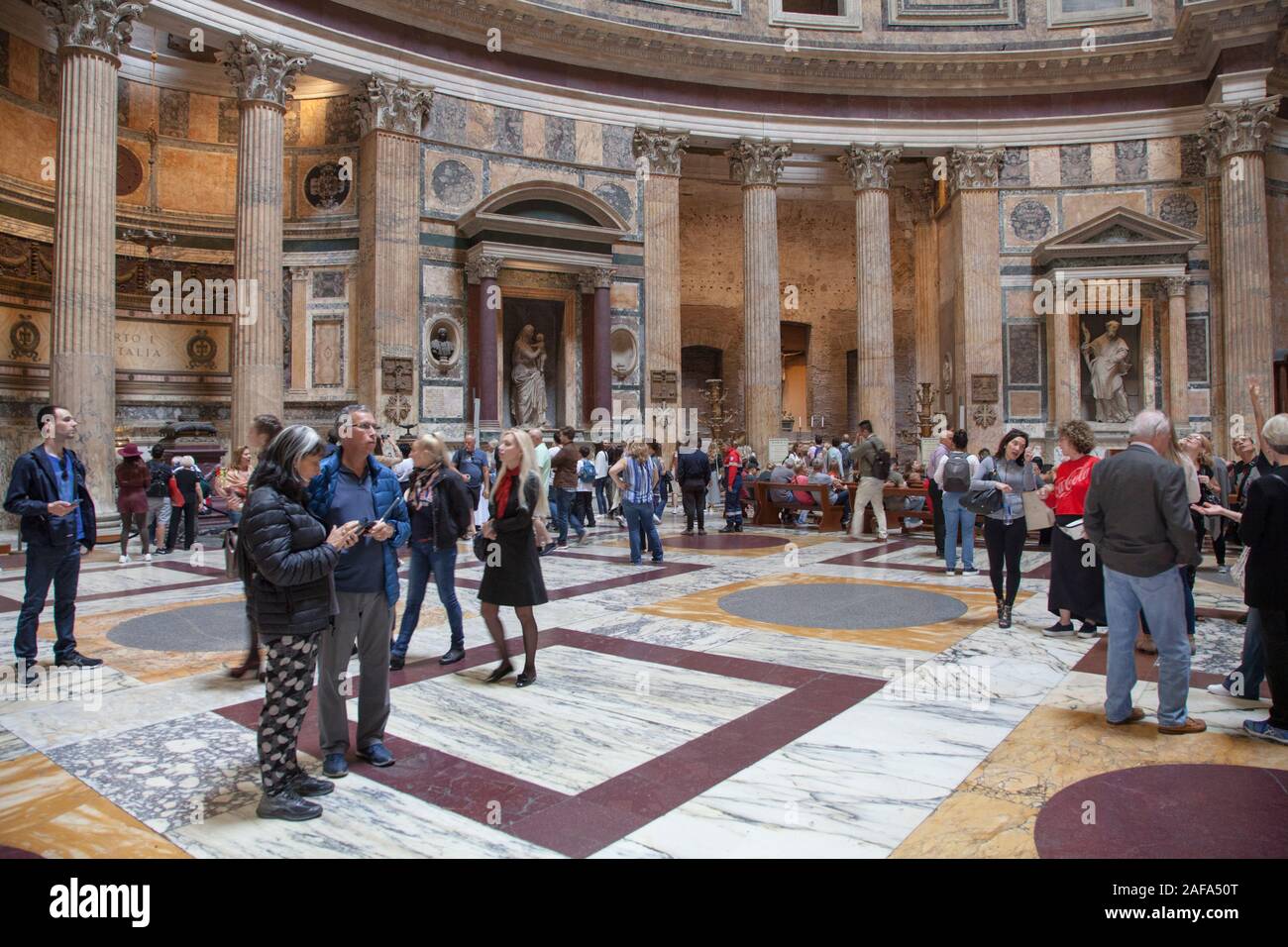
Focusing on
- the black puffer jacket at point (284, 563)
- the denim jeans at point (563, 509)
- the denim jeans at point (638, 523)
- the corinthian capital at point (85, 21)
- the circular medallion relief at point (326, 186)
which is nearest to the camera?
the black puffer jacket at point (284, 563)

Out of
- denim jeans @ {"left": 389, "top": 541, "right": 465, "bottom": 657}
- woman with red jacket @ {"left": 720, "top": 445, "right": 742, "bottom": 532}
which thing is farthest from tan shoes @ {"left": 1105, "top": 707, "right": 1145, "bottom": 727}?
woman with red jacket @ {"left": 720, "top": 445, "right": 742, "bottom": 532}

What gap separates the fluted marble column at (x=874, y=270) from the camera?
20766mm

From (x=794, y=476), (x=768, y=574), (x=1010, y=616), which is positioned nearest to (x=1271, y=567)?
(x=1010, y=616)

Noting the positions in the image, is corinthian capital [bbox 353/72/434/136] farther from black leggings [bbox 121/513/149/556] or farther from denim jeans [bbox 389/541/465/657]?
denim jeans [bbox 389/541/465/657]

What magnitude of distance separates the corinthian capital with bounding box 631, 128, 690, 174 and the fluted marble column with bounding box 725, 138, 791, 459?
157cm

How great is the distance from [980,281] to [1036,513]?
15895 millimetres

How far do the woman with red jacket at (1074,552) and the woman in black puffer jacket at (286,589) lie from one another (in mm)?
5235

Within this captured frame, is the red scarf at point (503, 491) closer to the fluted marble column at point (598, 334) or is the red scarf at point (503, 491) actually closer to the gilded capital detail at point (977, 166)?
the fluted marble column at point (598, 334)

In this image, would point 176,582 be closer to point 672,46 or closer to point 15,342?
point 15,342

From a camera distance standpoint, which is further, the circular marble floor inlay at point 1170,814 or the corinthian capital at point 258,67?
the corinthian capital at point 258,67

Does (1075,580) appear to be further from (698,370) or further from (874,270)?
(698,370)

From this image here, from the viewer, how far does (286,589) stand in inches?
128

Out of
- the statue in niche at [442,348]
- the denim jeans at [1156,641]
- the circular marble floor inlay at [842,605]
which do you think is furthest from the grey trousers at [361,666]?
the statue in niche at [442,348]
